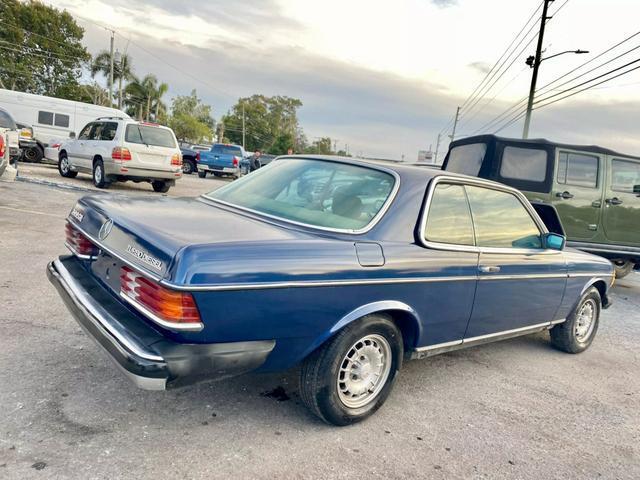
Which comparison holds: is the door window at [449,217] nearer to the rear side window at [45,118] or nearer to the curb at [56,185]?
the curb at [56,185]

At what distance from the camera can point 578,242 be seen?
24.0 feet

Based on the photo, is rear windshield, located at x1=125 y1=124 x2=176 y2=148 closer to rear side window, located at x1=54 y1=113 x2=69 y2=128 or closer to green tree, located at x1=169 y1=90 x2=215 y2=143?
rear side window, located at x1=54 y1=113 x2=69 y2=128

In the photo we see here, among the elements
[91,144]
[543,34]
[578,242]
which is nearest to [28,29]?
[91,144]

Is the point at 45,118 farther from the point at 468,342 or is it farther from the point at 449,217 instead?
the point at 468,342

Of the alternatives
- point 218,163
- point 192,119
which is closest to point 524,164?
point 218,163

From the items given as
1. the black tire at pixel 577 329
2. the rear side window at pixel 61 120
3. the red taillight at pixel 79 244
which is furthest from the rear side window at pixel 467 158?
the rear side window at pixel 61 120

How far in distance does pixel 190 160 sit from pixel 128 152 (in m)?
13.8

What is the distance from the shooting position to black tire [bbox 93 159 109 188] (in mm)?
12078

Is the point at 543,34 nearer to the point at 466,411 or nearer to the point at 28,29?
the point at 466,411

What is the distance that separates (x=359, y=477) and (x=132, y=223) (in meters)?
1.76

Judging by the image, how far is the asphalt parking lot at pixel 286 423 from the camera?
7.93ft

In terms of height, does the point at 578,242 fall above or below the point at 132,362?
above

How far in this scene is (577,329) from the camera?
4.81 m

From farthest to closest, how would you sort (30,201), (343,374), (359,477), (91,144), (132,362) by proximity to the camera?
(91,144)
(30,201)
(343,374)
(359,477)
(132,362)
